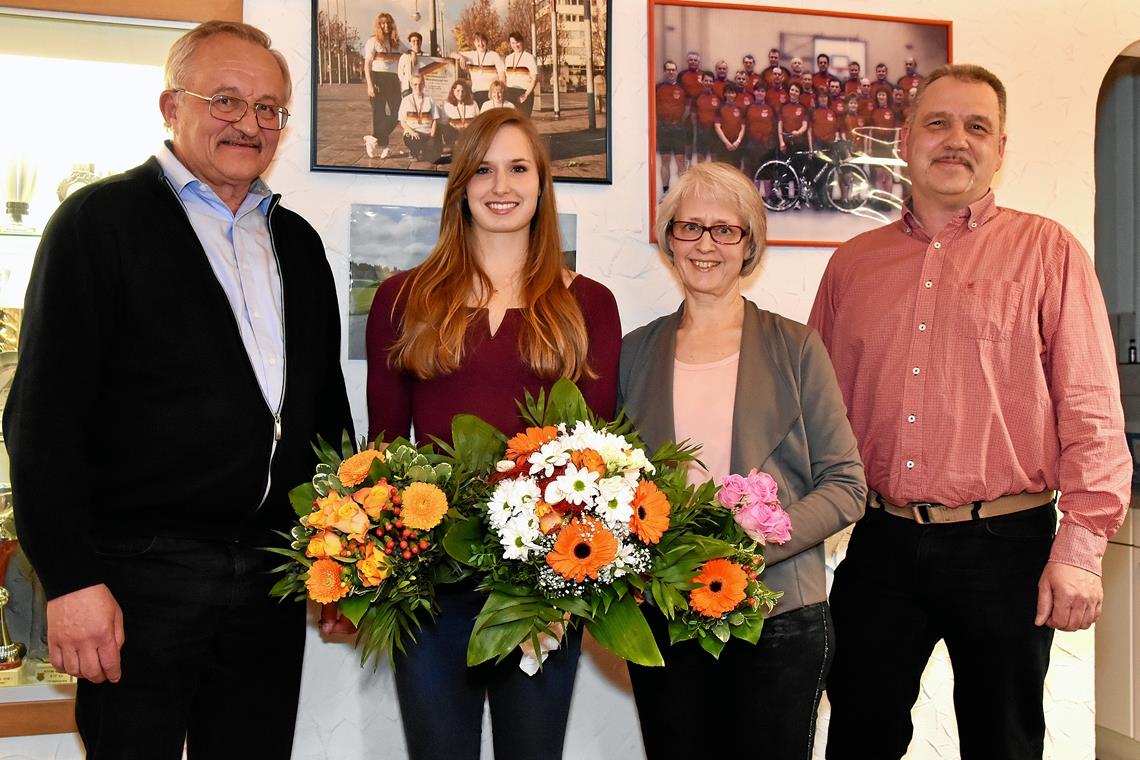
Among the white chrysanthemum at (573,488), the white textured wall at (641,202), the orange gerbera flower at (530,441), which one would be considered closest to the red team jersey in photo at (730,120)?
the white textured wall at (641,202)

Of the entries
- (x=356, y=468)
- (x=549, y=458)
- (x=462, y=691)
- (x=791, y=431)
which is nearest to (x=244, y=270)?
(x=356, y=468)

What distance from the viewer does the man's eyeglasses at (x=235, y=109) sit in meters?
2.05

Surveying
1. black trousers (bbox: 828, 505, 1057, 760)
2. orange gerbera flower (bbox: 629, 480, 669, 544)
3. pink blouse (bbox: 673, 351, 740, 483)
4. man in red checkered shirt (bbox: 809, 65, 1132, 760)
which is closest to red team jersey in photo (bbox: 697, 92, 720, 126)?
man in red checkered shirt (bbox: 809, 65, 1132, 760)

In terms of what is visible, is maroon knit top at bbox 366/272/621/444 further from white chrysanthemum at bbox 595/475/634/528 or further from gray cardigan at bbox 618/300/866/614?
white chrysanthemum at bbox 595/475/634/528

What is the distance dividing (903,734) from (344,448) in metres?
1.55

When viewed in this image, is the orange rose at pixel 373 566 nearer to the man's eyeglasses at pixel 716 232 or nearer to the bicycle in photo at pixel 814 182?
the man's eyeglasses at pixel 716 232

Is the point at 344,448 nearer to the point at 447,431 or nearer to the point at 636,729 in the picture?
the point at 447,431

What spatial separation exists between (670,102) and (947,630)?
1663 millimetres

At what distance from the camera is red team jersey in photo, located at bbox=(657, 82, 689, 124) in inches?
116

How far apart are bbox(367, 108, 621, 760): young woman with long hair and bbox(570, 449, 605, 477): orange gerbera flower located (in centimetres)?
39

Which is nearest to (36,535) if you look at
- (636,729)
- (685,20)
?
(636,729)

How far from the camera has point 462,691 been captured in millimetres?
1886

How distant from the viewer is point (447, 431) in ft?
6.69

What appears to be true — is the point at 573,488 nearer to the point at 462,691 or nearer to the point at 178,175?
the point at 462,691
